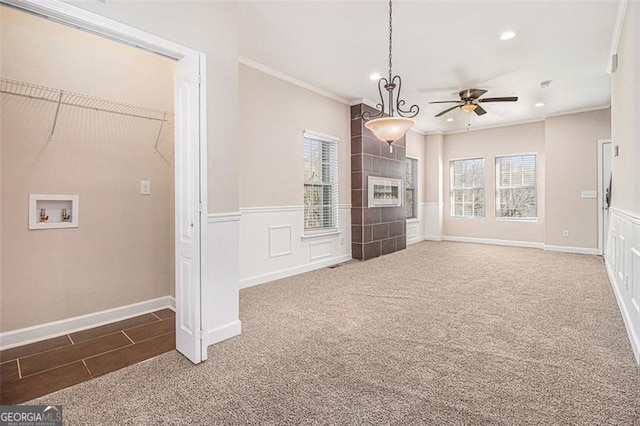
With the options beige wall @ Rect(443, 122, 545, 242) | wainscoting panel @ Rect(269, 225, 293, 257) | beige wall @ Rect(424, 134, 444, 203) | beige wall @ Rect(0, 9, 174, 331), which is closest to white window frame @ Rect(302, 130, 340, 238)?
wainscoting panel @ Rect(269, 225, 293, 257)

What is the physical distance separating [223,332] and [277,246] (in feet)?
6.53

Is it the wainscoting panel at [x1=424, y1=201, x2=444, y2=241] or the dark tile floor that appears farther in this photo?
the wainscoting panel at [x1=424, y1=201, x2=444, y2=241]

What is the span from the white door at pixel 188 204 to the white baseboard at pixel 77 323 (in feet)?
3.39

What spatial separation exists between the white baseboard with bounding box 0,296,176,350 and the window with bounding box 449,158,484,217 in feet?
23.2

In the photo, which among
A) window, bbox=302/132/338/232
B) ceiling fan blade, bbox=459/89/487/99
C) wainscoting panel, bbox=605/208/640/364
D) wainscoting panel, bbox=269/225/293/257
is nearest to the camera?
wainscoting panel, bbox=605/208/640/364

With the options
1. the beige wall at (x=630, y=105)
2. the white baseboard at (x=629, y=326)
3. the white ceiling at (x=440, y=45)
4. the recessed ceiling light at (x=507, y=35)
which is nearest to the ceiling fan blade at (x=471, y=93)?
the white ceiling at (x=440, y=45)

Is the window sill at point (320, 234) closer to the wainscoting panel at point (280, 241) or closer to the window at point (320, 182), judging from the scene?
the window at point (320, 182)

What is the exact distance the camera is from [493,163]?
7500 mm

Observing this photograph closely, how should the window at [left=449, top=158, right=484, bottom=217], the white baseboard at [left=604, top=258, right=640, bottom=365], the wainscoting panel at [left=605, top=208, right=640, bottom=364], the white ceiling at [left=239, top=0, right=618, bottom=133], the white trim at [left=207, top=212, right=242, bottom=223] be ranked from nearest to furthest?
the white baseboard at [left=604, top=258, right=640, bottom=365] < the wainscoting panel at [left=605, top=208, right=640, bottom=364] < the white trim at [left=207, top=212, right=242, bottom=223] < the white ceiling at [left=239, top=0, right=618, bottom=133] < the window at [left=449, top=158, right=484, bottom=217]

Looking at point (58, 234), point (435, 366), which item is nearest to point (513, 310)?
point (435, 366)

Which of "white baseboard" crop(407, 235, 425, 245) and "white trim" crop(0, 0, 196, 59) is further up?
"white trim" crop(0, 0, 196, 59)

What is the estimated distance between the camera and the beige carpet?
5.27 feet

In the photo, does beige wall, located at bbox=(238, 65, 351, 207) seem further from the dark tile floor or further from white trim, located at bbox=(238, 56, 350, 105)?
the dark tile floor

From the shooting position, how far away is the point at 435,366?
204cm
